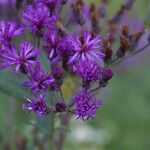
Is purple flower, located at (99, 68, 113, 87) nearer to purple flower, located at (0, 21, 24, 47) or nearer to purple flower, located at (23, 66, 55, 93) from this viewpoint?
purple flower, located at (23, 66, 55, 93)

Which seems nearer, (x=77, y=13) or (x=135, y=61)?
(x=77, y=13)

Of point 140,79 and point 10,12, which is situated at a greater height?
point 140,79

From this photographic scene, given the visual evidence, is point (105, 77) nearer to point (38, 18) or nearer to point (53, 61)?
point (53, 61)

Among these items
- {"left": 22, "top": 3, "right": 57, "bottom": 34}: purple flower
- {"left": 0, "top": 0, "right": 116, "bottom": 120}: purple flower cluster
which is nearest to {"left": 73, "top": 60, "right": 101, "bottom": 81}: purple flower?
{"left": 0, "top": 0, "right": 116, "bottom": 120}: purple flower cluster

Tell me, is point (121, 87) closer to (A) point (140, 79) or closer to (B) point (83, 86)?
(A) point (140, 79)

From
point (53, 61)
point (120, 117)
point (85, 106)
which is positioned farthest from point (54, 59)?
point (120, 117)

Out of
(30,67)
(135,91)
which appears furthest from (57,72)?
(135,91)
